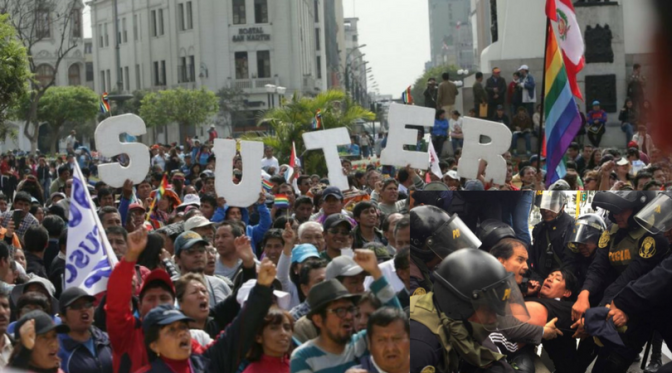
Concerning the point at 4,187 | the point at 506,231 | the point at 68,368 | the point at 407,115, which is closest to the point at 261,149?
the point at 407,115

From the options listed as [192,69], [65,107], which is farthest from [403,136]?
[192,69]

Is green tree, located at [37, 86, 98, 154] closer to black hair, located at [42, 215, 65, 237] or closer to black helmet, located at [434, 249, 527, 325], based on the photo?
black hair, located at [42, 215, 65, 237]

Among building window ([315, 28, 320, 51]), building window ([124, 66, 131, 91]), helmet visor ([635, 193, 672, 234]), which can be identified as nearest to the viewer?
helmet visor ([635, 193, 672, 234])

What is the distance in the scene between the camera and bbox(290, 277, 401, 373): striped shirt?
5.23 m

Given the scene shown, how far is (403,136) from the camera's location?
40.5 feet

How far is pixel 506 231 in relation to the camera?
482cm

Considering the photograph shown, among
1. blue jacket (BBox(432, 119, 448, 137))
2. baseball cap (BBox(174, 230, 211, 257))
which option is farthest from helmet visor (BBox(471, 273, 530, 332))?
blue jacket (BBox(432, 119, 448, 137))

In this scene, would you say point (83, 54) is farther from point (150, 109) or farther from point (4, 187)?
point (4, 187)

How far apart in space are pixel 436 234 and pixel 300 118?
63.7ft

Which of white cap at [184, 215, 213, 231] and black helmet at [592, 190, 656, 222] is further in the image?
white cap at [184, 215, 213, 231]

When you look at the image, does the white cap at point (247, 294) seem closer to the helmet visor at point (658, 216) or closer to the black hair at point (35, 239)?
the helmet visor at point (658, 216)

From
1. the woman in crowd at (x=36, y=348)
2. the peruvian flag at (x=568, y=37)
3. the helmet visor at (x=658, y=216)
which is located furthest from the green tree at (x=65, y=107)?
the helmet visor at (x=658, y=216)

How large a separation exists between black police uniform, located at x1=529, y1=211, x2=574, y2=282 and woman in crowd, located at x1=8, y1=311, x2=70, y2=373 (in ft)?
7.38

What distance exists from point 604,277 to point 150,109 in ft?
205
